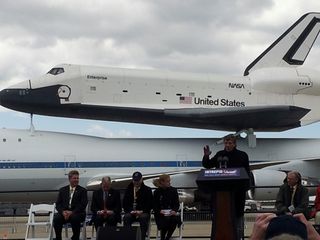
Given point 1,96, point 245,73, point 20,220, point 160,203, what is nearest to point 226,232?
Answer: point 160,203

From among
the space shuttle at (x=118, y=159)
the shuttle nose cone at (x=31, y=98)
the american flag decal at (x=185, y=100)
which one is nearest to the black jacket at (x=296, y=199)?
the space shuttle at (x=118, y=159)

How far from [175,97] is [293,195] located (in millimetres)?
15894

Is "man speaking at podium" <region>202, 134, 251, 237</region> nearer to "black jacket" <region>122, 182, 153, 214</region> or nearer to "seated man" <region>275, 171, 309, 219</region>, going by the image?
"seated man" <region>275, 171, 309, 219</region>

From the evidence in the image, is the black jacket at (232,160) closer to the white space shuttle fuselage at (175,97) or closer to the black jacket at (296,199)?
the black jacket at (296,199)

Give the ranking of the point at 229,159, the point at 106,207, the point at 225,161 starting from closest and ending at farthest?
the point at 225,161, the point at 229,159, the point at 106,207

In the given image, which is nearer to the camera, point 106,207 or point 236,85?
point 106,207

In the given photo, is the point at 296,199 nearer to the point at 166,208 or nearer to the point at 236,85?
the point at 166,208

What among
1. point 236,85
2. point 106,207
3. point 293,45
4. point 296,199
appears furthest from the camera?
point 293,45

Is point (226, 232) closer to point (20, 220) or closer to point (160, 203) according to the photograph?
point (160, 203)

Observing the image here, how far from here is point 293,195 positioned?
9703mm

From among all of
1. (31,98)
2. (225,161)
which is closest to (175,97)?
(31,98)

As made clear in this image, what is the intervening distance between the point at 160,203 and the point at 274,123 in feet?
51.1

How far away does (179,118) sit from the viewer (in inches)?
998

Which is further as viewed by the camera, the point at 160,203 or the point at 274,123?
the point at 274,123
